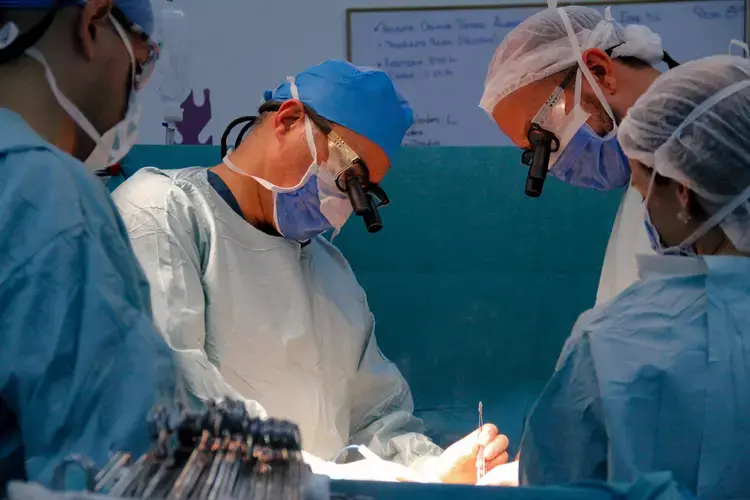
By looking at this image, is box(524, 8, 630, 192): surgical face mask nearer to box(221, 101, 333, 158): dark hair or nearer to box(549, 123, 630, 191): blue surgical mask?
box(549, 123, 630, 191): blue surgical mask

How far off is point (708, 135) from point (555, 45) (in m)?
0.73

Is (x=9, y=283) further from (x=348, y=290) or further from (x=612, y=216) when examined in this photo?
(x=612, y=216)

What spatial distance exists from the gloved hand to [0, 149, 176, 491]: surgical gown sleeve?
1104mm

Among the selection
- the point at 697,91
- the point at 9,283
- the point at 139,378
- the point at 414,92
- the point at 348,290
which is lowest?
the point at 348,290

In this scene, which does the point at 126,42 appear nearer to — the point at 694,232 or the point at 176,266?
the point at 176,266

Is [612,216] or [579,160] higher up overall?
[579,160]

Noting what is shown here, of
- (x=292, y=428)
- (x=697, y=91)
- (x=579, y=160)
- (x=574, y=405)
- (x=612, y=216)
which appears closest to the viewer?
(x=292, y=428)

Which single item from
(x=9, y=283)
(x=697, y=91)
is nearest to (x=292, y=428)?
(x=9, y=283)

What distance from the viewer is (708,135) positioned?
1143mm

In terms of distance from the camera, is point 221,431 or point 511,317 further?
point 511,317

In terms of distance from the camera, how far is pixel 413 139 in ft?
9.84

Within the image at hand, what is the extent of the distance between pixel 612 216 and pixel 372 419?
42.3 inches

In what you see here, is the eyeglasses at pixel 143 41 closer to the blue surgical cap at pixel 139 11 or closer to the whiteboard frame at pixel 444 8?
the blue surgical cap at pixel 139 11

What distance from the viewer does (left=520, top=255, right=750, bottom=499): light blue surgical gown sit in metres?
0.99
